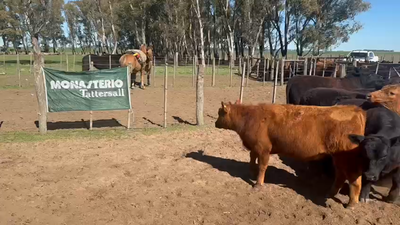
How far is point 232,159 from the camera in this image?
681 centimetres

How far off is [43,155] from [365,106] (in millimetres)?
6325

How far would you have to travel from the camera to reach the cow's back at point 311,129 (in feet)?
16.3

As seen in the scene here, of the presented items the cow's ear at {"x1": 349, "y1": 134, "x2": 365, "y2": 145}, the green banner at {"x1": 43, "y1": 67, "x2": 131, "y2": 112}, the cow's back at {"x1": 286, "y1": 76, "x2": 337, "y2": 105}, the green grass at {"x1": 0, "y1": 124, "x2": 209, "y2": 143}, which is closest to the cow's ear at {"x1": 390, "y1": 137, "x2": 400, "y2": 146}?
the cow's ear at {"x1": 349, "y1": 134, "x2": 365, "y2": 145}

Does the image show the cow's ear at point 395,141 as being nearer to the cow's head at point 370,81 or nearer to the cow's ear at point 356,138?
the cow's ear at point 356,138

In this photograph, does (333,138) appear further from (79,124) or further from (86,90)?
(79,124)

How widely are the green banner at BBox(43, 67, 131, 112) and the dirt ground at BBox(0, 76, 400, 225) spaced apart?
121cm

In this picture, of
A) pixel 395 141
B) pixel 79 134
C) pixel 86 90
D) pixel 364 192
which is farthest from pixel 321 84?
pixel 79 134

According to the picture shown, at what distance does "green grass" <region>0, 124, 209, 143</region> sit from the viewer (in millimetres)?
7926

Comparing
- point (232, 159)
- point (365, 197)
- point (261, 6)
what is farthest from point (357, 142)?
point (261, 6)

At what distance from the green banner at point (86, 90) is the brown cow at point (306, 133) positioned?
4.31 metres

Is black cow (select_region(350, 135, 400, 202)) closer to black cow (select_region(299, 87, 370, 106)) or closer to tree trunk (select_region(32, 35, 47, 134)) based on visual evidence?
black cow (select_region(299, 87, 370, 106))

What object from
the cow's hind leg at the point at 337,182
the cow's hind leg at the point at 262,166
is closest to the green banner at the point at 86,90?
the cow's hind leg at the point at 262,166

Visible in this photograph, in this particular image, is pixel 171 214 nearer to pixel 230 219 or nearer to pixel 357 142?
pixel 230 219

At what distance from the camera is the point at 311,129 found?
514 centimetres
